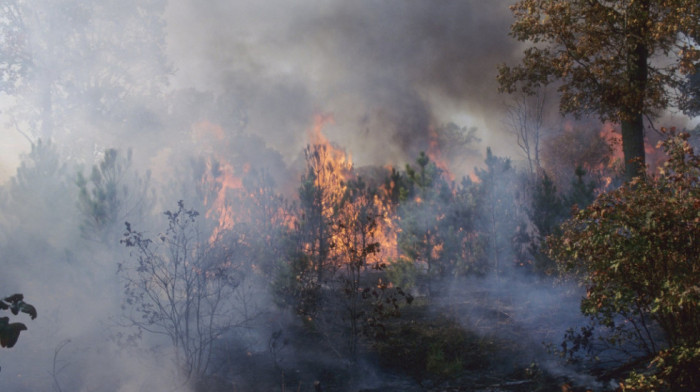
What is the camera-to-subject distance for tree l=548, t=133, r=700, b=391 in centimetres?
475

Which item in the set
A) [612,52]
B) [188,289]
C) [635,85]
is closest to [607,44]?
[612,52]

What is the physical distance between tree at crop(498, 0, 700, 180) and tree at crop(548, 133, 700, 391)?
3.99 m

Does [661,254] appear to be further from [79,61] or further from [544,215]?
[79,61]

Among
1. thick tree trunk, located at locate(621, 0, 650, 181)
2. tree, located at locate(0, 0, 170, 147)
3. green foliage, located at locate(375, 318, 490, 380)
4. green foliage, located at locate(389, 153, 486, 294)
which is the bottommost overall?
green foliage, located at locate(375, 318, 490, 380)

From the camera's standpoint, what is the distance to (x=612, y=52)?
9922mm

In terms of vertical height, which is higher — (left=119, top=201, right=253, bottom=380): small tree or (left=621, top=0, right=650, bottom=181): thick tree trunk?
(left=621, top=0, right=650, bottom=181): thick tree trunk

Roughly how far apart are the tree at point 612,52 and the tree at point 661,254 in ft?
13.1

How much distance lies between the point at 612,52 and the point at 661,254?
20.9 ft

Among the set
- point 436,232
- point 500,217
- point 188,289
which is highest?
point 500,217

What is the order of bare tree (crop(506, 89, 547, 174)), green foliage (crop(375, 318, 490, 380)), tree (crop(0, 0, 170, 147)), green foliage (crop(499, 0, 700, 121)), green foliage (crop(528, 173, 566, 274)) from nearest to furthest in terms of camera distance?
green foliage (crop(375, 318, 490, 380)), green foliage (crop(499, 0, 700, 121)), green foliage (crop(528, 173, 566, 274)), tree (crop(0, 0, 170, 147)), bare tree (crop(506, 89, 547, 174))

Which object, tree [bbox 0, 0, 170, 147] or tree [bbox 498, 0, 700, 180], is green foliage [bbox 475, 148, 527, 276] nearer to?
tree [bbox 498, 0, 700, 180]

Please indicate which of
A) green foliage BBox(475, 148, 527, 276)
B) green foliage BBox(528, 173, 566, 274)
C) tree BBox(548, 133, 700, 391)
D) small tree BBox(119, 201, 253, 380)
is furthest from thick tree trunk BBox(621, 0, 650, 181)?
small tree BBox(119, 201, 253, 380)

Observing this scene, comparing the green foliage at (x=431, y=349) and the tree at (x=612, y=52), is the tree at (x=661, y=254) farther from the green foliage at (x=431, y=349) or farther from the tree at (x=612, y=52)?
the tree at (x=612, y=52)

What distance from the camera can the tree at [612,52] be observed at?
899cm
